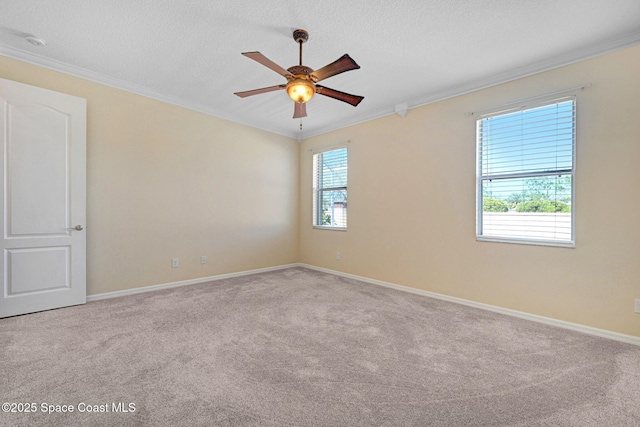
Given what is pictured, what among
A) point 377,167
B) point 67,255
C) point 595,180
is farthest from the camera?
point 377,167

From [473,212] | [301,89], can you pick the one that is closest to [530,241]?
[473,212]

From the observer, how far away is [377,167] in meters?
4.24

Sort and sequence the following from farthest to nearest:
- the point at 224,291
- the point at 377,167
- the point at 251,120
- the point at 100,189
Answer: the point at 251,120, the point at 377,167, the point at 224,291, the point at 100,189

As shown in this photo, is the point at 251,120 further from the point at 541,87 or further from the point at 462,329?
the point at 462,329

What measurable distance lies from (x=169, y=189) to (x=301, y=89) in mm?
2589

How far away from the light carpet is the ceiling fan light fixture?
81.3 inches

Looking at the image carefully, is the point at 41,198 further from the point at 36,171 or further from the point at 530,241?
the point at 530,241

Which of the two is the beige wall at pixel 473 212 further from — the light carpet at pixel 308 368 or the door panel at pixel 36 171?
the door panel at pixel 36 171

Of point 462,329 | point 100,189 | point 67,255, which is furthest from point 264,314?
point 100,189

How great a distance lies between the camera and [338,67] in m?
2.06

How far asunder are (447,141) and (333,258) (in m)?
2.60

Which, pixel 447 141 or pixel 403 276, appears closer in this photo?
pixel 447 141

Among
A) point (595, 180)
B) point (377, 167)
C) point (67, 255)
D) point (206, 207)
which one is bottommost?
point (67, 255)

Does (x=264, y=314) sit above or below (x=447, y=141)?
below
